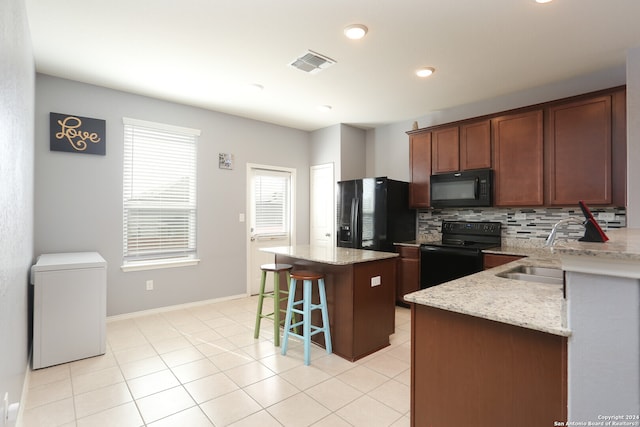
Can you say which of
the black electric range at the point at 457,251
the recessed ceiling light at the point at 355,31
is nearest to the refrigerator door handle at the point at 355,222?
the black electric range at the point at 457,251

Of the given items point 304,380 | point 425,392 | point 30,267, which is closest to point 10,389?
point 30,267

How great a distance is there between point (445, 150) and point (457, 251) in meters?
1.32

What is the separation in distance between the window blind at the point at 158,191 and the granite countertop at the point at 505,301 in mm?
3497

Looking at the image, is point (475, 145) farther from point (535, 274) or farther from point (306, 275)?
point (306, 275)

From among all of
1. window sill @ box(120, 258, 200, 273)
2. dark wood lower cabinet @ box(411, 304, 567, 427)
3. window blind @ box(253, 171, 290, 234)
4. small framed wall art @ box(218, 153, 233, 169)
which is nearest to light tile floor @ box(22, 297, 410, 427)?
dark wood lower cabinet @ box(411, 304, 567, 427)

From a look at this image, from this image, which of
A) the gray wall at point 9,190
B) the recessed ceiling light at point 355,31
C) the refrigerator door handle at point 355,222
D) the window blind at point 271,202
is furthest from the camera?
the window blind at point 271,202

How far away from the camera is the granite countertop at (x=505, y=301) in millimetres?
1140

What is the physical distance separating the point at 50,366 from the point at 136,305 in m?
1.21

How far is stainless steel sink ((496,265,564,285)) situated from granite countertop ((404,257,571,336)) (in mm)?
386

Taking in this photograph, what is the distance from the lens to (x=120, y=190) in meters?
3.69

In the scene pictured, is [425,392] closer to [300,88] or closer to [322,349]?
[322,349]

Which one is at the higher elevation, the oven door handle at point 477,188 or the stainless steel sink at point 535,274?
the oven door handle at point 477,188

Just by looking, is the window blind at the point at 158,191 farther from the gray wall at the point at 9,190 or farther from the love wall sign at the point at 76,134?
the gray wall at the point at 9,190

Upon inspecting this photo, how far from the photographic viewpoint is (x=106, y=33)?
8.25 feet
